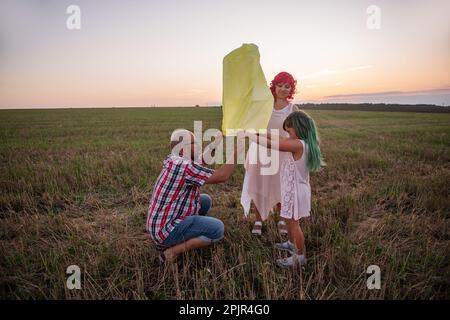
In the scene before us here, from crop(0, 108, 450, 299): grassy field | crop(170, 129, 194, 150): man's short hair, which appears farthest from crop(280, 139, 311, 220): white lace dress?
crop(170, 129, 194, 150): man's short hair

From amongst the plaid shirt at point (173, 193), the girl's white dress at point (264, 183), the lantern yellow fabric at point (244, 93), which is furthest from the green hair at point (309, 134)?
the plaid shirt at point (173, 193)

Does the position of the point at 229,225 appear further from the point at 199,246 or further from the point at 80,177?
the point at 80,177

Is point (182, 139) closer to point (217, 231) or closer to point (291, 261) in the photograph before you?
point (217, 231)

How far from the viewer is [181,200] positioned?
305 centimetres

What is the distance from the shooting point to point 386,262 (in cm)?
319

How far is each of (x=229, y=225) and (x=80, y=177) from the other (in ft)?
13.7

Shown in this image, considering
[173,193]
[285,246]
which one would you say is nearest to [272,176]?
[285,246]

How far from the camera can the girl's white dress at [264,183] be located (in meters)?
4.12

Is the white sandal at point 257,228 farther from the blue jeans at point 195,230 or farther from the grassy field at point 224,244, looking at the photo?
the blue jeans at point 195,230

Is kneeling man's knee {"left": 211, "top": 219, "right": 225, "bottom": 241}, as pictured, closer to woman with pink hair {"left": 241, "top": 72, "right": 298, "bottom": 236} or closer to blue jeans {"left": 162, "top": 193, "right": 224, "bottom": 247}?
blue jeans {"left": 162, "top": 193, "right": 224, "bottom": 247}

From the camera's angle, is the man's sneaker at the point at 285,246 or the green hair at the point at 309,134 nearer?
the green hair at the point at 309,134

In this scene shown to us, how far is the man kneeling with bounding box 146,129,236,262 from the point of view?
291cm

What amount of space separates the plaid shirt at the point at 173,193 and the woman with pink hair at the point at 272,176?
4.12 ft
